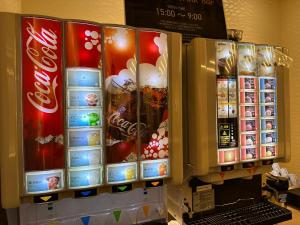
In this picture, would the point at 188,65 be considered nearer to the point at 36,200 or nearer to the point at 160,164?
the point at 160,164

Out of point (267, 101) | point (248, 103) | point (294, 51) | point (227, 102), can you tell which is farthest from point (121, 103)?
point (294, 51)

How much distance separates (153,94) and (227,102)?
1.66ft

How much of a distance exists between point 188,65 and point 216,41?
211 mm

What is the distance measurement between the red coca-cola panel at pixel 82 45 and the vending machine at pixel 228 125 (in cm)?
58

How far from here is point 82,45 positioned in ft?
3.95

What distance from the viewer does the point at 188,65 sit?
5.23 ft

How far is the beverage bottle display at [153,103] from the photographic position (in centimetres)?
134

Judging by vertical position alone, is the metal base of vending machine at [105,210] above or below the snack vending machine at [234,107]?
below

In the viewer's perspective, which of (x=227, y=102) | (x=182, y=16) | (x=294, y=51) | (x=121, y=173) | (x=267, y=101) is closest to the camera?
(x=121, y=173)

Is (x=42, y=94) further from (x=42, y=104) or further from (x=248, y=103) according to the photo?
(x=248, y=103)

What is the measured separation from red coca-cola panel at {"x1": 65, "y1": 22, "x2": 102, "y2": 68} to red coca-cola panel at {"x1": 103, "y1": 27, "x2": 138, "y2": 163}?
0.04 metres

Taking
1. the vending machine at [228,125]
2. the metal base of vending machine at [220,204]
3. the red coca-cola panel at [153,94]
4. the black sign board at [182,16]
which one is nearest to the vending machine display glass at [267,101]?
the vending machine at [228,125]

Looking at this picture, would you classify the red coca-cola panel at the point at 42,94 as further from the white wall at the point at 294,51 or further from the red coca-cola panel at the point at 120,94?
the white wall at the point at 294,51

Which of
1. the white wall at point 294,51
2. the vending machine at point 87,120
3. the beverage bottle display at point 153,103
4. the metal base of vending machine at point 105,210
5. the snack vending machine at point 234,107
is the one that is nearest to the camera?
the vending machine at point 87,120
